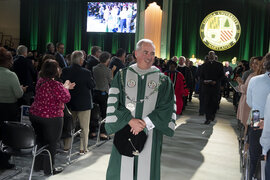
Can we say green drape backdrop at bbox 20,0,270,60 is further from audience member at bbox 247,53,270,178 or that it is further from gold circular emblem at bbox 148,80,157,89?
gold circular emblem at bbox 148,80,157,89

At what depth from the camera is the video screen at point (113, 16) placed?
16781 mm

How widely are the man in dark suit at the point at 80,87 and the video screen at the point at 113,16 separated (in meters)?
12.3

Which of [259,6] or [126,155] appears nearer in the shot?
[126,155]

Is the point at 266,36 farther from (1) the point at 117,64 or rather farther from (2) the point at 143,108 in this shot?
(2) the point at 143,108

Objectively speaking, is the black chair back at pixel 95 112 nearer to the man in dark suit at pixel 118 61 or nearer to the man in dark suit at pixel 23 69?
the man in dark suit at pixel 23 69

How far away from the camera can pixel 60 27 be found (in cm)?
1861

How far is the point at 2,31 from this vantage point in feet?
61.0

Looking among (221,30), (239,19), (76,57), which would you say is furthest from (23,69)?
(239,19)

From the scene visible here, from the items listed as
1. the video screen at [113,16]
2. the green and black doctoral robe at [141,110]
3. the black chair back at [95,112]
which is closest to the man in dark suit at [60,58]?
the black chair back at [95,112]

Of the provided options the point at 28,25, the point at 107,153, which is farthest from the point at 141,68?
the point at 28,25

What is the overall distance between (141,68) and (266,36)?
1359 centimetres

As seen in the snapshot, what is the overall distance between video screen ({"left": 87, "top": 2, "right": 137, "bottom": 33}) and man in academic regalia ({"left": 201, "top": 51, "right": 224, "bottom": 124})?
30.9 feet

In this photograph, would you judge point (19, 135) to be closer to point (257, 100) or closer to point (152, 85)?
point (152, 85)

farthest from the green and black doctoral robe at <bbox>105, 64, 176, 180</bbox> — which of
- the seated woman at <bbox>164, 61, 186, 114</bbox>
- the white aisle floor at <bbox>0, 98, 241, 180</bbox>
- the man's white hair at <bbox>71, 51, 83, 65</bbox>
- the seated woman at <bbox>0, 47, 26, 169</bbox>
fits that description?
the seated woman at <bbox>164, 61, 186, 114</bbox>
